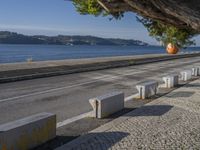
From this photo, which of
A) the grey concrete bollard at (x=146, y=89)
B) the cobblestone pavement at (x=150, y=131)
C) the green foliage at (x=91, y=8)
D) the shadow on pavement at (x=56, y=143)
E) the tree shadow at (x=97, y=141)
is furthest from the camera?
the grey concrete bollard at (x=146, y=89)

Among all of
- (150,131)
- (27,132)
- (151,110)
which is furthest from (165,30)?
(27,132)

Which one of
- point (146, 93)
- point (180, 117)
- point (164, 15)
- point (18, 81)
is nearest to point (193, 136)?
point (180, 117)

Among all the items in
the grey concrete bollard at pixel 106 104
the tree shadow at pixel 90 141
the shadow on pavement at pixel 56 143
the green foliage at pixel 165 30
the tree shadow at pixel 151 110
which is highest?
the green foliage at pixel 165 30

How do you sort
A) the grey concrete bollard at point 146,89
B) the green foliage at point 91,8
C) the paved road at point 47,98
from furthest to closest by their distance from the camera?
the grey concrete bollard at point 146,89 → the paved road at point 47,98 → the green foliage at point 91,8

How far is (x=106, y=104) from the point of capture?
34.3 ft

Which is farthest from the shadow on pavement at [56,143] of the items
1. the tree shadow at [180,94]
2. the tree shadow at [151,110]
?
the tree shadow at [180,94]

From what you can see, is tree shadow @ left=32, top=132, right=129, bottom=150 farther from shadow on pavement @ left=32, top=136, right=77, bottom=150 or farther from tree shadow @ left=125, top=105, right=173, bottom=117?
tree shadow @ left=125, top=105, right=173, bottom=117

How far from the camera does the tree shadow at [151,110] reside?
1081 centimetres

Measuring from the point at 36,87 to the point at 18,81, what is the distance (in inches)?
115

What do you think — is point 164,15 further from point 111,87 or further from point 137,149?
point 111,87

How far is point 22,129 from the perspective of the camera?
7016mm

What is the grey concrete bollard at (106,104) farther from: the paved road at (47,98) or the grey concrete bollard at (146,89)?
the grey concrete bollard at (146,89)

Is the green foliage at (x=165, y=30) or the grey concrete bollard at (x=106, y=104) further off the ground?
the green foliage at (x=165, y=30)

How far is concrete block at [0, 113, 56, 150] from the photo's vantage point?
665cm
